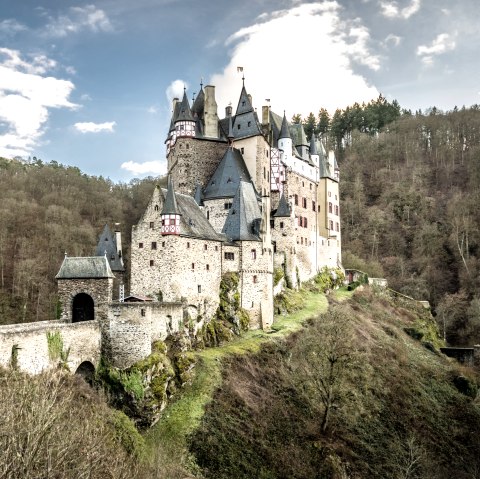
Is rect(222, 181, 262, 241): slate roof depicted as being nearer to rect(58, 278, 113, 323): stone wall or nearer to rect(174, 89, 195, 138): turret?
rect(174, 89, 195, 138): turret

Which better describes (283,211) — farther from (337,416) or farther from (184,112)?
(337,416)

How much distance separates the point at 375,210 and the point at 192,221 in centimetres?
4912

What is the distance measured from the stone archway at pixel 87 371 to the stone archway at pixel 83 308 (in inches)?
110

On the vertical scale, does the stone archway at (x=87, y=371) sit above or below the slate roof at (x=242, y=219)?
below

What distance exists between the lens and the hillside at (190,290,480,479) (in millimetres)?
24484

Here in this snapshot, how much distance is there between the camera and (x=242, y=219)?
37781 millimetres

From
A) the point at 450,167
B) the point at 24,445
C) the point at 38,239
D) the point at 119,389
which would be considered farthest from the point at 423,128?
the point at 24,445

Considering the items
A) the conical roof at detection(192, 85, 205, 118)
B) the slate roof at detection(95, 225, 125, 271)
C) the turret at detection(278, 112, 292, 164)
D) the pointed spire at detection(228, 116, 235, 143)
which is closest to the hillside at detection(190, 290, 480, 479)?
the slate roof at detection(95, 225, 125, 271)

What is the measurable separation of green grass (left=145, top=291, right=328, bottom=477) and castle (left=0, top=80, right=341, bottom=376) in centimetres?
213

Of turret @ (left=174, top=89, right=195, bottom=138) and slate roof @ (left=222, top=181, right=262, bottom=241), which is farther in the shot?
turret @ (left=174, top=89, right=195, bottom=138)

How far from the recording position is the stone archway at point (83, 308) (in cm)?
2680

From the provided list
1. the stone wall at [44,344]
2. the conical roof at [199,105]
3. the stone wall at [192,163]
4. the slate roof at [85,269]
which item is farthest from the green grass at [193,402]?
the conical roof at [199,105]

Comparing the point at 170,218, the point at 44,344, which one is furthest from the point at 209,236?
the point at 44,344

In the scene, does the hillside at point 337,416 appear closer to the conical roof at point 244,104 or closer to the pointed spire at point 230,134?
the pointed spire at point 230,134
